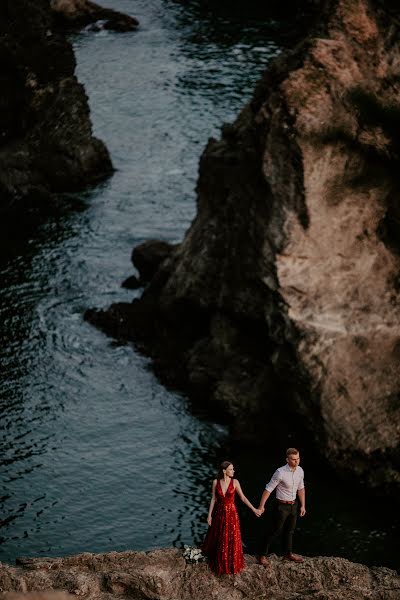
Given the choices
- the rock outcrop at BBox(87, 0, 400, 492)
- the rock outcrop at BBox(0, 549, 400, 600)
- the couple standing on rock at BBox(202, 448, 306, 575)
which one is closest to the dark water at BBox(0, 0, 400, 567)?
the rock outcrop at BBox(87, 0, 400, 492)

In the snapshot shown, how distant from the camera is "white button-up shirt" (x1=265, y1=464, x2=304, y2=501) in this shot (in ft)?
70.8

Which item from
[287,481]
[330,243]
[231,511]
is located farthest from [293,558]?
[330,243]

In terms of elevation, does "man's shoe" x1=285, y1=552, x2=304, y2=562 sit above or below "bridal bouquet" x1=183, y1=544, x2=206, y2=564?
below

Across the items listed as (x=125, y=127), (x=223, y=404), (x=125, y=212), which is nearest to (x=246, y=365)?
(x=223, y=404)

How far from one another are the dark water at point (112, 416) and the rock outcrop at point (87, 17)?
743 inches

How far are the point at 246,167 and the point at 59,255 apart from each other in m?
15.7

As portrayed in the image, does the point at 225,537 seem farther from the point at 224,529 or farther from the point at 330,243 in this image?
the point at 330,243

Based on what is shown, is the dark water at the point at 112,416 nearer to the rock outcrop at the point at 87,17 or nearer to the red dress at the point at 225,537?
the red dress at the point at 225,537

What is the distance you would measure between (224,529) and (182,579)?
1.33m

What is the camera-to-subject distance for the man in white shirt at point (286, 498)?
21531mm

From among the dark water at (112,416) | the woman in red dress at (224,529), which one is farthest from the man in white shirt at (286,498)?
the dark water at (112,416)

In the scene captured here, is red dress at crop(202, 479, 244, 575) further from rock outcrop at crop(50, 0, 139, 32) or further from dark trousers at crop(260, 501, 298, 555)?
rock outcrop at crop(50, 0, 139, 32)

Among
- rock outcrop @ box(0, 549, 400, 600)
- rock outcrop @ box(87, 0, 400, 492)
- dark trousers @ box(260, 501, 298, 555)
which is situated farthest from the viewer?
rock outcrop @ box(87, 0, 400, 492)

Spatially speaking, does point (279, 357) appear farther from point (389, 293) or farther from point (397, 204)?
point (397, 204)
